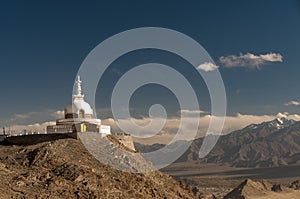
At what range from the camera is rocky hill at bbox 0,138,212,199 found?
31547 mm

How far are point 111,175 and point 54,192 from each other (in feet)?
23.8

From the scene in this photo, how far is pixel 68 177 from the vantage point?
112 ft

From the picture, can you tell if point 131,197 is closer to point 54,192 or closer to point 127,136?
point 54,192

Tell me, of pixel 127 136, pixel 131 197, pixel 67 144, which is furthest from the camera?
pixel 127 136

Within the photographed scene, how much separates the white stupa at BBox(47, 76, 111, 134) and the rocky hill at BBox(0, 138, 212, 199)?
17.3ft

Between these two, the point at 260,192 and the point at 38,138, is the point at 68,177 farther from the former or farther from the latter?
the point at 260,192

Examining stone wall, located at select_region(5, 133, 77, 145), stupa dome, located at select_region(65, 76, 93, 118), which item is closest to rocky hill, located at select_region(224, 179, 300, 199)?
stupa dome, located at select_region(65, 76, 93, 118)

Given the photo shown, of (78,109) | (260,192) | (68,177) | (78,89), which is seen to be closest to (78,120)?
(78,109)

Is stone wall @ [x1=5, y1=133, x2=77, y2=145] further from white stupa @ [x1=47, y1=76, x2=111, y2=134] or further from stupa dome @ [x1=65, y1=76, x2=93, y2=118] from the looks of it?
stupa dome @ [x1=65, y1=76, x2=93, y2=118]

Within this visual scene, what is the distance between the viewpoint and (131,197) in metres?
34.9

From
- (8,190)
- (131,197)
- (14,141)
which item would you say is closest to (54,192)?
(8,190)

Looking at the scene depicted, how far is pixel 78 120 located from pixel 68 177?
61.1ft

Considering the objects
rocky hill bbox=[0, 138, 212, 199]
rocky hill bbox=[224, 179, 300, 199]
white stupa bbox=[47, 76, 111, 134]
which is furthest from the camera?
rocky hill bbox=[224, 179, 300, 199]

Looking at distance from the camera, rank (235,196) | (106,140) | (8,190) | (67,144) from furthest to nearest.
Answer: (235,196) → (106,140) → (67,144) → (8,190)
